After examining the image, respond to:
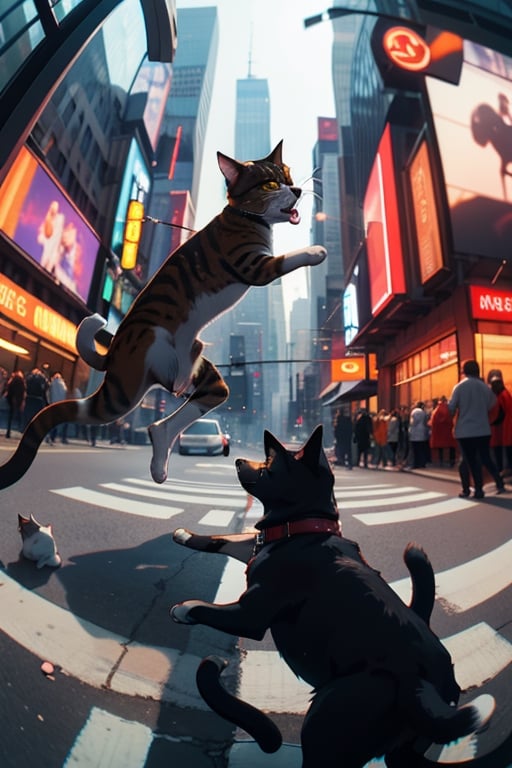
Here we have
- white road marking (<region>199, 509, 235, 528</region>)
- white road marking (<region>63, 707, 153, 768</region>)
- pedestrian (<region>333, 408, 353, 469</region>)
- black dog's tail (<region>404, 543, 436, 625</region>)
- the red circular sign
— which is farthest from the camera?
the red circular sign

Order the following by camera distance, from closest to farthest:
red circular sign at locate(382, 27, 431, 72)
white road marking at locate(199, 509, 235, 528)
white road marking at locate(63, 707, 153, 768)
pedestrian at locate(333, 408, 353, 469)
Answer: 1. white road marking at locate(63, 707, 153, 768)
2. white road marking at locate(199, 509, 235, 528)
3. pedestrian at locate(333, 408, 353, 469)
4. red circular sign at locate(382, 27, 431, 72)

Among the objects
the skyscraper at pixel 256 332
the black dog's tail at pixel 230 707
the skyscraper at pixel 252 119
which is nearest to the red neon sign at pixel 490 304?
the skyscraper at pixel 256 332

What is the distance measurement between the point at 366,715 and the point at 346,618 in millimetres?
88

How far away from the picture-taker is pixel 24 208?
62 centimetres

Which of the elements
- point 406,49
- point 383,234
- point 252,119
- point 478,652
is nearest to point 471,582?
point 478,652

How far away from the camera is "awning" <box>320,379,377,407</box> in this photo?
0.78 m

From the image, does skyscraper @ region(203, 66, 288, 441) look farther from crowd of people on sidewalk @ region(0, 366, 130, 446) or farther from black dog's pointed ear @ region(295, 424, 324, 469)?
crowd of people on sidewalk @ region(0, 366, 130, 446)

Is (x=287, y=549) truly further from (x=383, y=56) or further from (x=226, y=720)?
(x=383, y=56)

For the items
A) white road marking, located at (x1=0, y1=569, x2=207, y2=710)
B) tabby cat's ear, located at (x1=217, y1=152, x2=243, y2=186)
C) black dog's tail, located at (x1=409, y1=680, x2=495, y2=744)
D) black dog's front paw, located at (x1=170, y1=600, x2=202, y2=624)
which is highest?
tabby cat's ear, located at (x1=217, y1=152, x2=243, y2=186)

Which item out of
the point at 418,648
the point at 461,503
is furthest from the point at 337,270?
the point at 418,648

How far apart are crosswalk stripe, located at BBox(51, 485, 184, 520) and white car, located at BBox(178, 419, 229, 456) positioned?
10 cm

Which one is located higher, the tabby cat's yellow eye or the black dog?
the tabby cat's yellow eye

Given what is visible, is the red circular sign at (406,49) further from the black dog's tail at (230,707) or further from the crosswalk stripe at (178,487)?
the black dog's tail at (230,707)

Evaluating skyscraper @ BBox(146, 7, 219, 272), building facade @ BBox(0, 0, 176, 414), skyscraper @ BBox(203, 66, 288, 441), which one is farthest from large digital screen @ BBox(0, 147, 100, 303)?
skyscraper @ BBox(203, 66, 288, 441)
